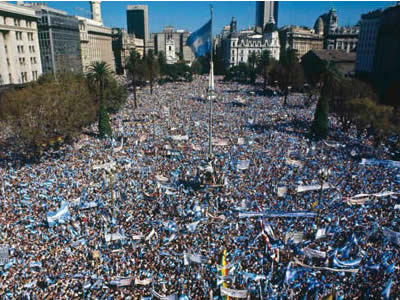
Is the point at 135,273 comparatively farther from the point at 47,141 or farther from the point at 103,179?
the point at 47,141

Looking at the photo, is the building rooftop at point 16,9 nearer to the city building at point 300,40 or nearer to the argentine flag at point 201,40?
the argentine flag at point 201,40

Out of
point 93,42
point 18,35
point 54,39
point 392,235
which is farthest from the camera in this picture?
point 93,42

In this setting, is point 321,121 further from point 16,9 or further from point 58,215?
point 16,9

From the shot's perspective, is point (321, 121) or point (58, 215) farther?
point (321, 121)

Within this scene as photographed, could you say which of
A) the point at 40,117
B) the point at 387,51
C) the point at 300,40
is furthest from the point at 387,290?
the point at 300,40

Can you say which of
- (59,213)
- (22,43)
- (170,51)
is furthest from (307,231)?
(170,51)

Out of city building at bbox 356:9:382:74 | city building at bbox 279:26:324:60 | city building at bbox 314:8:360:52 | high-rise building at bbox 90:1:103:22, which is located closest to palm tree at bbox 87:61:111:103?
city building at bbox 356:9:382:74

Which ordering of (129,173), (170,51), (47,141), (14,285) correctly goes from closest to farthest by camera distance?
(14,285) < (129,173) < (47,141) < (170,51)
